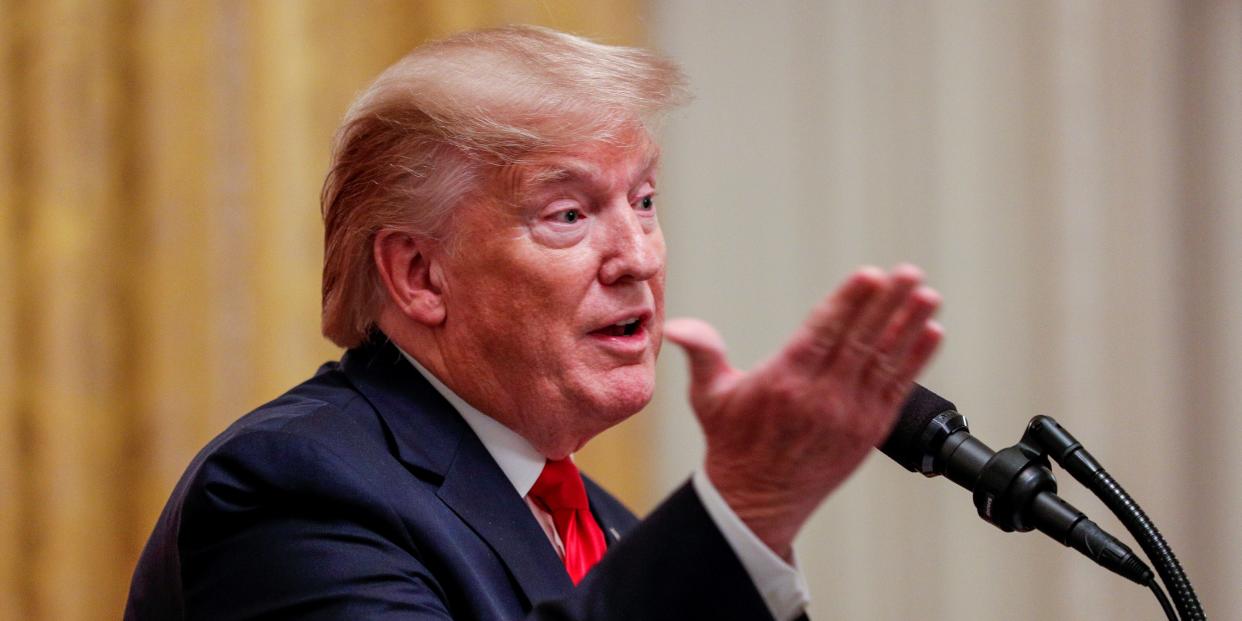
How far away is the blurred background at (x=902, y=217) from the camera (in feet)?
9.42

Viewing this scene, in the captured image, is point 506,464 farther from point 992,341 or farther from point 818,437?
point 992,341

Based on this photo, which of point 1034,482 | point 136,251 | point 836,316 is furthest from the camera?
point 136,251

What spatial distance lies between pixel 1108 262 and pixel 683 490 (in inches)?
96.4

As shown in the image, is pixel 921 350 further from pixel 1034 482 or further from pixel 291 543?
pixel 291 543

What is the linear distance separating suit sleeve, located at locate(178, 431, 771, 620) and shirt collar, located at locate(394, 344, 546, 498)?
28cm

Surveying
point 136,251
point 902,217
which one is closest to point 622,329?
point 136,251

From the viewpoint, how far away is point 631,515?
2.11 metres

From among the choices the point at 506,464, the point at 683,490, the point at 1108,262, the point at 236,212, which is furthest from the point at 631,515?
the point at 1108,262

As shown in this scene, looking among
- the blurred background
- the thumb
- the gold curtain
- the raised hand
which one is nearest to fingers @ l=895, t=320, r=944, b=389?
the raised hand

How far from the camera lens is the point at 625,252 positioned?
1.70 meters

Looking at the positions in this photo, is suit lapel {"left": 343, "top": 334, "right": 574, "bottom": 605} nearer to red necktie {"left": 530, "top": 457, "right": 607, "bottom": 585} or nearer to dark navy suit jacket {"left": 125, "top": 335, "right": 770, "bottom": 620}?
dark navy suit jacket {"left": 125, "top": 335, "right": 770, "bottom": 620}

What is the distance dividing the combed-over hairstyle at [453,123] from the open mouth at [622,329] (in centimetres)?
24

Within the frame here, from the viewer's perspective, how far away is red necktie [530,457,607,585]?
178 cm

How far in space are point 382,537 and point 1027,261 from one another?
2318mm
